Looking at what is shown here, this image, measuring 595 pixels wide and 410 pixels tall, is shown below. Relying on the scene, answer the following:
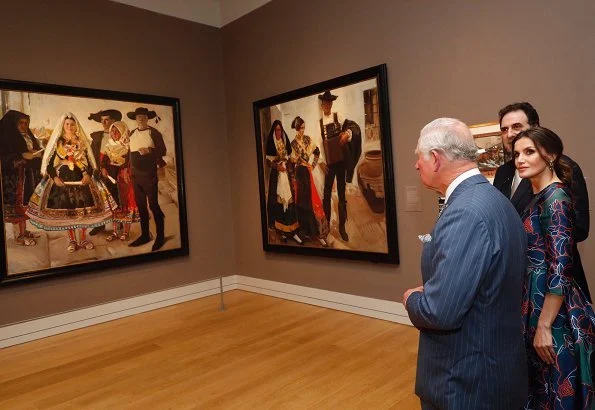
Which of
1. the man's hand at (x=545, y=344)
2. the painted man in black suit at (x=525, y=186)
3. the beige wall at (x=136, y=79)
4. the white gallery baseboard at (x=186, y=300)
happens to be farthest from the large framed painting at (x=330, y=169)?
the man's hand at (x=545, y=344)

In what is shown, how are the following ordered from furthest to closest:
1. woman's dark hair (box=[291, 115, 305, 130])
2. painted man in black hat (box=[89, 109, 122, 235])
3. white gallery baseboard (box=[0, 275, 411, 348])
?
woman's dark hair (box=[291, 115, 305, 130]) → painted man in black hat (box=[89, 109, 122, 235]) → white gallery baseboard (box=[0, 275, 411, 348])

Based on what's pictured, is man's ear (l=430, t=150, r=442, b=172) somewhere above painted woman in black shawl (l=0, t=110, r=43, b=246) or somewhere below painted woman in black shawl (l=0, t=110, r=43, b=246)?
below

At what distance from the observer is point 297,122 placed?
564 cm

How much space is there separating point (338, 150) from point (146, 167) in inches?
97.0

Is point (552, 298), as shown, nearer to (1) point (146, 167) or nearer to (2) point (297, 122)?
(2) point (297, 122)

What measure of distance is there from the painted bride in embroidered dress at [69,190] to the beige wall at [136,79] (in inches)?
22.3

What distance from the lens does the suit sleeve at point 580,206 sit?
2223mm

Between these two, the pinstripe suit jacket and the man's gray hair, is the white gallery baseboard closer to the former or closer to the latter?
the pinstripe suit jacket

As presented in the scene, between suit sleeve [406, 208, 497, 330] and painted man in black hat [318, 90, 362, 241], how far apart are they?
11.5ft

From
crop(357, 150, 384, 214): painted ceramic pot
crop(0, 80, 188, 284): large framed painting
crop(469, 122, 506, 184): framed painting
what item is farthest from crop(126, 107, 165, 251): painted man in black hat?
crop(469, 122, 506, 184): framed painting

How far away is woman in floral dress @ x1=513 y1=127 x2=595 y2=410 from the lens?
2.03 metres

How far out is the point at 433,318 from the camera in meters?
1.58

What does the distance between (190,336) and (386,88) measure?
3.26 metres

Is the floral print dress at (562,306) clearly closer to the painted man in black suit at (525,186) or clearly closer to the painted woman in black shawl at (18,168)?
the painted man in black suit at (525,186)
